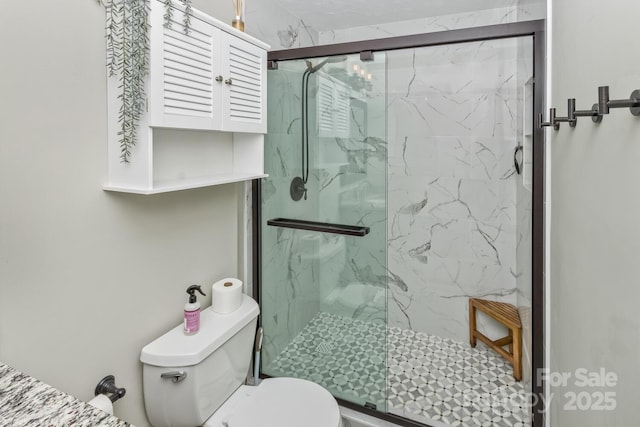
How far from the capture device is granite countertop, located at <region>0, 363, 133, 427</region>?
658 millimetres

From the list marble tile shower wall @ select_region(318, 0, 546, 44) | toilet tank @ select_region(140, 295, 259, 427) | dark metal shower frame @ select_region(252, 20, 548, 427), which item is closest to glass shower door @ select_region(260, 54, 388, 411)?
dark metal shower frame @ select_region(252, 20, 548, 427)

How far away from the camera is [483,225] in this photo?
8.09ft

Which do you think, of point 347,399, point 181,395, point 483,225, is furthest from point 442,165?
point 181,395

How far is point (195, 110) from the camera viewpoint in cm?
131

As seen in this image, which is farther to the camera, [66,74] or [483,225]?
[483,225]

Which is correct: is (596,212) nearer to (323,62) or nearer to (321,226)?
(321,226)

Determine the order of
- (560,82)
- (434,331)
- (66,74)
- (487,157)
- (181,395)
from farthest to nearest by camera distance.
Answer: (434,331) < (487,157) < (181,395) < (560,82) < (66,74)

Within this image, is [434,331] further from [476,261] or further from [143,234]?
[143,234]

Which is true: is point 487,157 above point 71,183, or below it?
above

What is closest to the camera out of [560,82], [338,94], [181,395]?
[560,82]

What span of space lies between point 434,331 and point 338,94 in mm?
1847

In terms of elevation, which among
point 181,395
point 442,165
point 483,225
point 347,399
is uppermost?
point 442,165

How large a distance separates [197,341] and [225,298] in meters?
0.25

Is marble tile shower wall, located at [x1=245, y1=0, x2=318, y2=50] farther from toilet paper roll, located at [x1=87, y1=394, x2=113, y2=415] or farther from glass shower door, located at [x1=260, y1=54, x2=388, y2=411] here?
Answer: toilet paper roll, located at [x1=87, y1=394, x2=113, y2=415]
